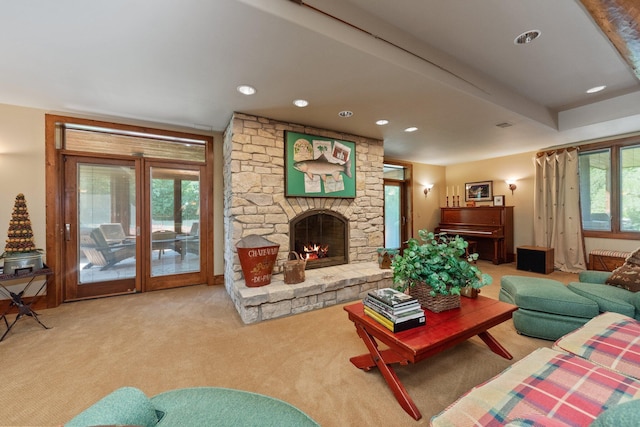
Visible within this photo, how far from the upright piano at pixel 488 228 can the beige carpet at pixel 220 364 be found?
3259 mm

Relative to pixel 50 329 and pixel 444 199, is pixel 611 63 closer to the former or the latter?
pixel 444 199

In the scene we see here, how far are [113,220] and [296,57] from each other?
11.1 feet

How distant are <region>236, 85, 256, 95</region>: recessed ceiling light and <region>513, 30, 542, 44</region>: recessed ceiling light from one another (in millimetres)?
2394

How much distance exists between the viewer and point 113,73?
7.20ft

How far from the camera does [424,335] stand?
1.48 m

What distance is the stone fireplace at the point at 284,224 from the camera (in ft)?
9.33

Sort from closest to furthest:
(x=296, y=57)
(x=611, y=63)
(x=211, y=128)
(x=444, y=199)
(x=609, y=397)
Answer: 1. (x=609, y=397)
2. (x=296, y=57)
3. (x=611, y=63)
4. (x=211, y=128)
5. (x=444, y=199)

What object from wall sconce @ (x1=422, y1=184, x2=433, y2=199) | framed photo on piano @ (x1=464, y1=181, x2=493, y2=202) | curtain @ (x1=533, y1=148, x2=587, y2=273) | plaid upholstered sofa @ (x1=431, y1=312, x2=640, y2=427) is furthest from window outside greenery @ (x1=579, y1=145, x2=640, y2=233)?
plaid upholstered sofa @ (x1=431, y1=312, x2=640, y2=427)

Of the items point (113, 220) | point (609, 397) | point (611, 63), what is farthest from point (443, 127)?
point (113, 220)

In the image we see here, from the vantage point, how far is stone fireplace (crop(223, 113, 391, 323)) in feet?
9.33

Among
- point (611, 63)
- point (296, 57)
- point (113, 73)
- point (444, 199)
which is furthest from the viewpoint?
A: point (444, 199)

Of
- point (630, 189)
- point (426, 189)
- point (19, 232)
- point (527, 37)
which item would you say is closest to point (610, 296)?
point (527, 37)

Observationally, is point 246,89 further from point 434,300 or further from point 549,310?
point 549,310

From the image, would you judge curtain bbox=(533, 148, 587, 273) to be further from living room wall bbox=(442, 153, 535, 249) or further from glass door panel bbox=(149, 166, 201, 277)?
glass door panel bbox=(149, 166, 201, 277)
